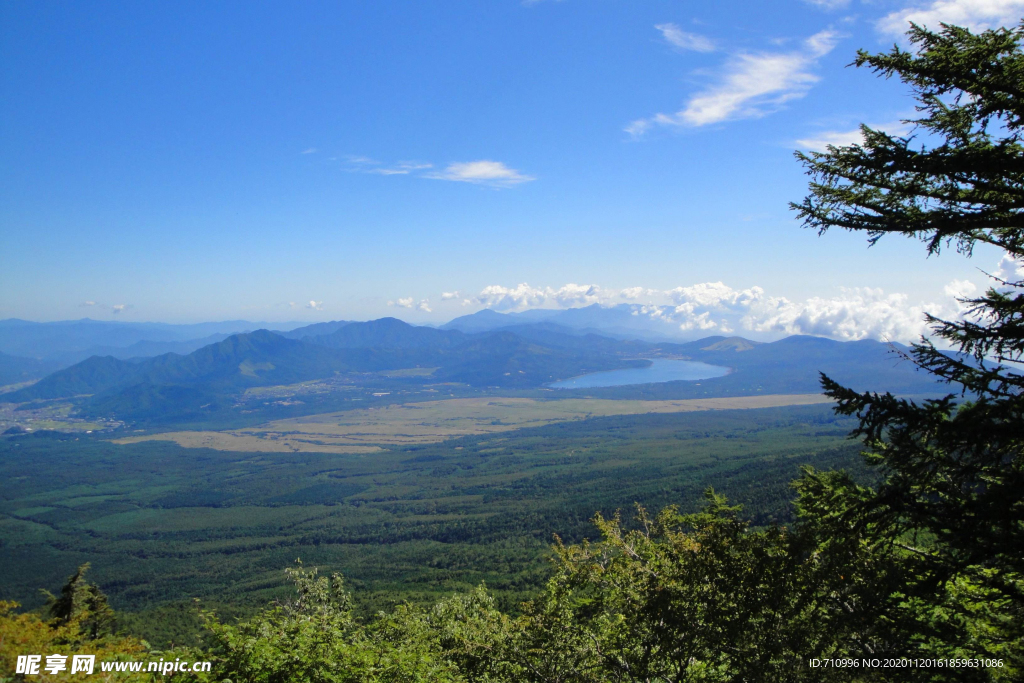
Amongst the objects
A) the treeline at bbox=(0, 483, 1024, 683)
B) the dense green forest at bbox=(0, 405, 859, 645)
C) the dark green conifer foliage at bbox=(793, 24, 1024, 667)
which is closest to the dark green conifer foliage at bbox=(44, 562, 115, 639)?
the treeline at bbox=(0, 483, 1024, 683)

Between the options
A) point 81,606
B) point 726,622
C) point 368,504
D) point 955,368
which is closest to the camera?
point 955,368

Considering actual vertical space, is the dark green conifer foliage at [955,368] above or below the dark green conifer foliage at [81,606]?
above

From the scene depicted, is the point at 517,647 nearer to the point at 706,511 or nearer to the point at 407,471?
the point at 706,511

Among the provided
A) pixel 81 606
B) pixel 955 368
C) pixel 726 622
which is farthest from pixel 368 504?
pixel 955 368

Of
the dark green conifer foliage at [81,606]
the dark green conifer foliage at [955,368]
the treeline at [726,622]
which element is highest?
the dark green conifer foliage at [955,368]

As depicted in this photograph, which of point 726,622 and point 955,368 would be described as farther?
point 726,622

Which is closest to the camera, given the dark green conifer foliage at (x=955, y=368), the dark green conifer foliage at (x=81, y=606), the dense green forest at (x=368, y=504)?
the dark green conifer foliage at (x=955, y=368)

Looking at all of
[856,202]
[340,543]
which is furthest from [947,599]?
[340,543]

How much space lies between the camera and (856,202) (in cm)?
691

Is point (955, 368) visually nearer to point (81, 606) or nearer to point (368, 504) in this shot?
point (81, 606)

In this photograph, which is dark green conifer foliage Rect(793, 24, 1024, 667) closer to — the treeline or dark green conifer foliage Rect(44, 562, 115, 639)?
the treeline

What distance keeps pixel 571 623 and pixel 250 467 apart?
555ft

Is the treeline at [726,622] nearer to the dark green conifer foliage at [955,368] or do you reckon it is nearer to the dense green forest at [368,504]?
the dark green conifer foliage at [955,368]

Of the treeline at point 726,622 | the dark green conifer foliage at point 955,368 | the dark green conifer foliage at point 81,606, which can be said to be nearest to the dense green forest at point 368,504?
the dark green conifer foliage at point 81,606
